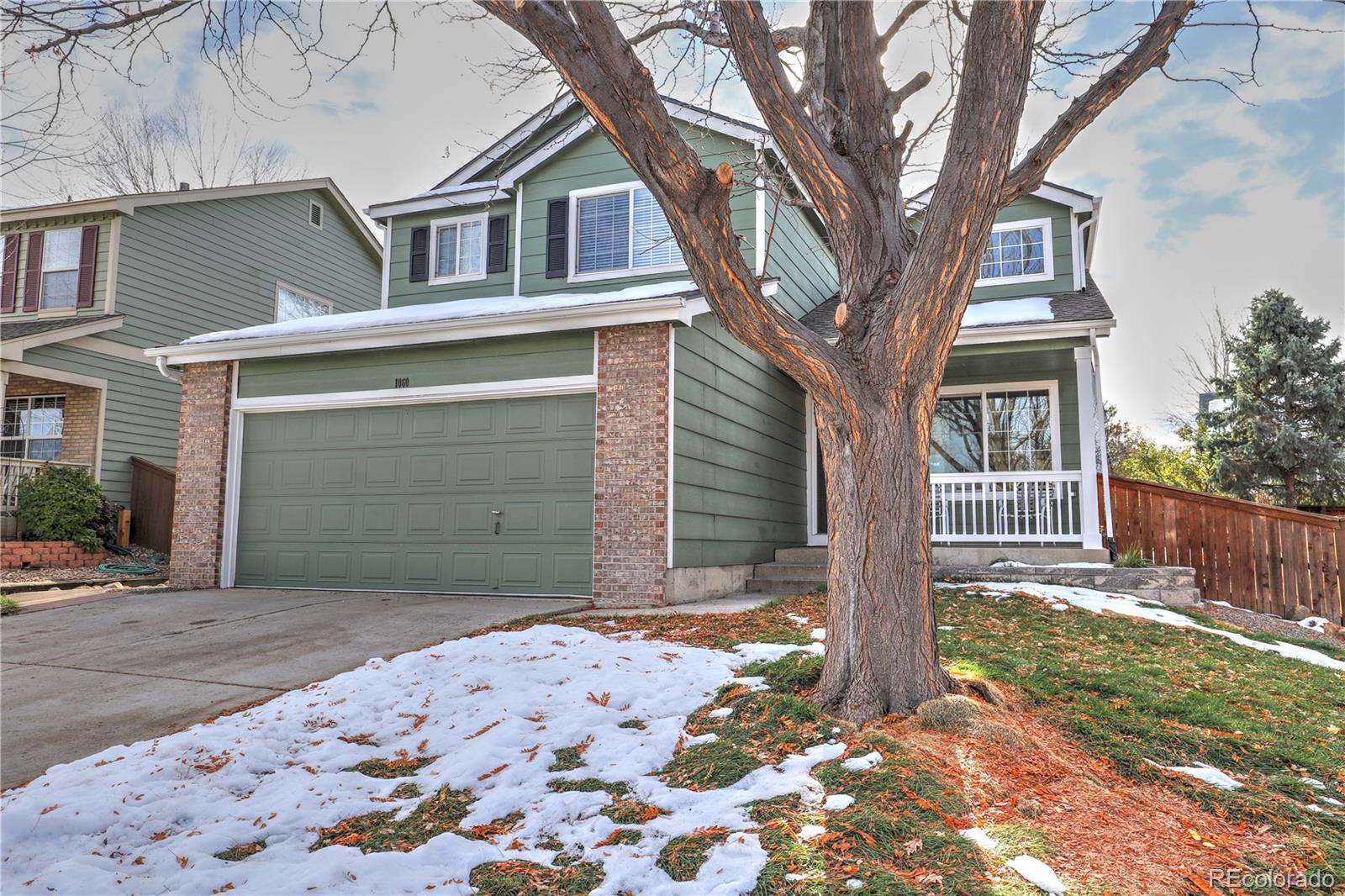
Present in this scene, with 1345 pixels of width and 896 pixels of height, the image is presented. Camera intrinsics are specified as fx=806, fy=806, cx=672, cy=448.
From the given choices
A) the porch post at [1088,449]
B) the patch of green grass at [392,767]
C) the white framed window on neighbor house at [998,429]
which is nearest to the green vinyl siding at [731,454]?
the white framed window on neighbor house at [998,429]

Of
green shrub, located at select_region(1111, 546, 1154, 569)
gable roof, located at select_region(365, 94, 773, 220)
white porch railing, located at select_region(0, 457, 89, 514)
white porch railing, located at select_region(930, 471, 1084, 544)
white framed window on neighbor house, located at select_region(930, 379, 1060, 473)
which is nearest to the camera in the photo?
green shrub, located at select_region(1111, 546, 1154, 569)

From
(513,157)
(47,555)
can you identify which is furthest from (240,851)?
(513,157)

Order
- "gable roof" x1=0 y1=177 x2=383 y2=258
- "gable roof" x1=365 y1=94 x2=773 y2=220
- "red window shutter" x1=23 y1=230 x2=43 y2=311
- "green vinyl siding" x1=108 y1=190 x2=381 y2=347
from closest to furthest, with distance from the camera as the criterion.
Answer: "gable roof" x1=365 y1=94 x2=773 y2=220 → "gable roof" x1=0 y1=177 x2=383 y2=258 → "red window shutter" x1=23 y1=230 x2=43 y2=311 → "green vinyl siding" x1=108 y1=190 x2=381 y2=347

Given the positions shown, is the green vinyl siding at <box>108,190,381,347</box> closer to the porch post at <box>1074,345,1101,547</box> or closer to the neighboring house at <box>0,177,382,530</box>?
the neighboring house at <box>0,177,382,530</box>

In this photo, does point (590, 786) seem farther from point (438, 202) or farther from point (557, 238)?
point (438, 202)

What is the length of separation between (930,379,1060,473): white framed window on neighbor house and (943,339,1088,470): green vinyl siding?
0.08 metres

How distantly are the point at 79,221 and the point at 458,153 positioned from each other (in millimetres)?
10660

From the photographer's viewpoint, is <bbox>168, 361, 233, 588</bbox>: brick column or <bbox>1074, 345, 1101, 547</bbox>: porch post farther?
<bbox>168, 361, 233, 588</bbox>: brick column

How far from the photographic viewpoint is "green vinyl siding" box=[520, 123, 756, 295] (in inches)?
427

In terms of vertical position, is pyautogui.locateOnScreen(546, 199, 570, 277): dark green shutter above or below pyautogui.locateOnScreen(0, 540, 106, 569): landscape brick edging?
above

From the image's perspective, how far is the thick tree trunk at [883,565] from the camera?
4.00m

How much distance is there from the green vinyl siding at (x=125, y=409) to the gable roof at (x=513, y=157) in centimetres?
539

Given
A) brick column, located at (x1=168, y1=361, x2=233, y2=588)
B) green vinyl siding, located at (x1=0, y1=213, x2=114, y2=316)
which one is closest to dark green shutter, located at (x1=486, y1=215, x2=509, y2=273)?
brick column, located at (x1=168, y1=361, x2=233, y2=588)

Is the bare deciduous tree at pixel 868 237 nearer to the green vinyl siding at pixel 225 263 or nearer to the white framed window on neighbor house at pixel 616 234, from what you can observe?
the white framed window on neighbor house at pixel 616 234
